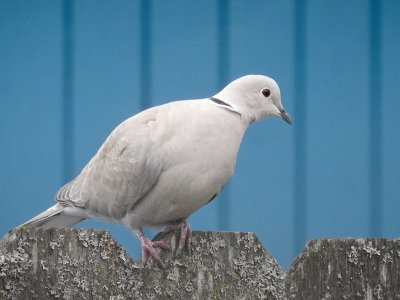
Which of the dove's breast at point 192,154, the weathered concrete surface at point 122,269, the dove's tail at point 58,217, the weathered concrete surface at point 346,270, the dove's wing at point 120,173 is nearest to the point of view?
the weathered concrete surface at point 122,269

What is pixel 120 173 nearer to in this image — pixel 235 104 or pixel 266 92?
pixel 235 104

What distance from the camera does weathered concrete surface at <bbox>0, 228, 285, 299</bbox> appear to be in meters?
2.21

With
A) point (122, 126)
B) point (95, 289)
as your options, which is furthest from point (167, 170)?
point (95, 289)

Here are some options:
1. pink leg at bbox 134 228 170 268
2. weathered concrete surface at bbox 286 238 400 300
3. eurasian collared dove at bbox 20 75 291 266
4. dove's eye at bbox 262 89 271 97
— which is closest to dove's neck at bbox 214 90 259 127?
eurasian collared dove at bbox 20 75 291 266

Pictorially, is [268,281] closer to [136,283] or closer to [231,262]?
[231,262]

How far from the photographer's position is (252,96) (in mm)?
3203

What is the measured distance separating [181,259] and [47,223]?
135cm

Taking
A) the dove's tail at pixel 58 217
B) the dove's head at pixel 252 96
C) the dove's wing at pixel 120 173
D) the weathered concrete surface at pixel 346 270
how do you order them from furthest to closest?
the dove's tail at pixel 58 217 < the dove's head at pixel 252 96 < the dove's wing at pixel 120 173 < the weathered concrete surface at pixel 346 270

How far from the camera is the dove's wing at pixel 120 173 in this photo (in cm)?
306

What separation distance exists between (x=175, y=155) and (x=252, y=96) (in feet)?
1.49

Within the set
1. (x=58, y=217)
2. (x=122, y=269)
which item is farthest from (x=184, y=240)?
(x=58, y=217)

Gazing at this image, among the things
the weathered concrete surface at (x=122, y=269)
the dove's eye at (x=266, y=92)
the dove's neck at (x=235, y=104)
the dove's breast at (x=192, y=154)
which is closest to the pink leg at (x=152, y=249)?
the weathered concrete surface at (x=122, y=269)

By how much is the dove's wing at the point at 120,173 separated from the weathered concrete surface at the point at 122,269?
23.2 inches

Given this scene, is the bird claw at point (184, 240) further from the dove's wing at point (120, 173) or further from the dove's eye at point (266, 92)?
the dove's eye at point (266, 92)
